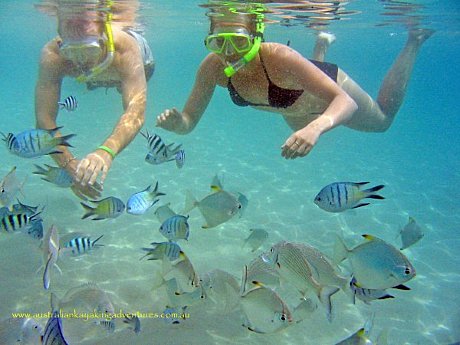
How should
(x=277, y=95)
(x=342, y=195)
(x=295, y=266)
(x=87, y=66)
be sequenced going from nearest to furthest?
(x=295, y=266) → (x=342, y=195) → (x=277, y=95) → (x=87, y=66)

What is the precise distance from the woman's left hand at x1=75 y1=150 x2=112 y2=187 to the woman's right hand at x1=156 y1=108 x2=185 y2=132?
1153 mm

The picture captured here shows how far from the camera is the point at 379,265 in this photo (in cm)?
322

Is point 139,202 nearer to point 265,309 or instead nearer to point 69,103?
point 265,309

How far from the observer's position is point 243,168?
15328 mm

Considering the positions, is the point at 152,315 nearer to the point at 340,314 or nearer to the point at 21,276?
the point at 21,276

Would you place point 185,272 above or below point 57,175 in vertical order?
below

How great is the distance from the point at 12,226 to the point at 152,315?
8.22ft

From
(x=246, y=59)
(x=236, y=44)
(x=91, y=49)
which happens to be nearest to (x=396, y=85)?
(x=246, y=59)

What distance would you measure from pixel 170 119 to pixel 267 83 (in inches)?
70.1

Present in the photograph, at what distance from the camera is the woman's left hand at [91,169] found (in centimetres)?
399

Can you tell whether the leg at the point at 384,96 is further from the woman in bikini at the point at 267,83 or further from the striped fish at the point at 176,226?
the striped fish at the point at 176,226

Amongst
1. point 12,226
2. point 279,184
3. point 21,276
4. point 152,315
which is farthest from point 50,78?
point 279,184

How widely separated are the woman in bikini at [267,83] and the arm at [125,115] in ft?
1.58

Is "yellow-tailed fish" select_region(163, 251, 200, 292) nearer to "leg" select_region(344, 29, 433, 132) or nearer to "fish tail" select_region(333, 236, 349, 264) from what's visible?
"fish tail" select_region(333, 236, 349, 264)
